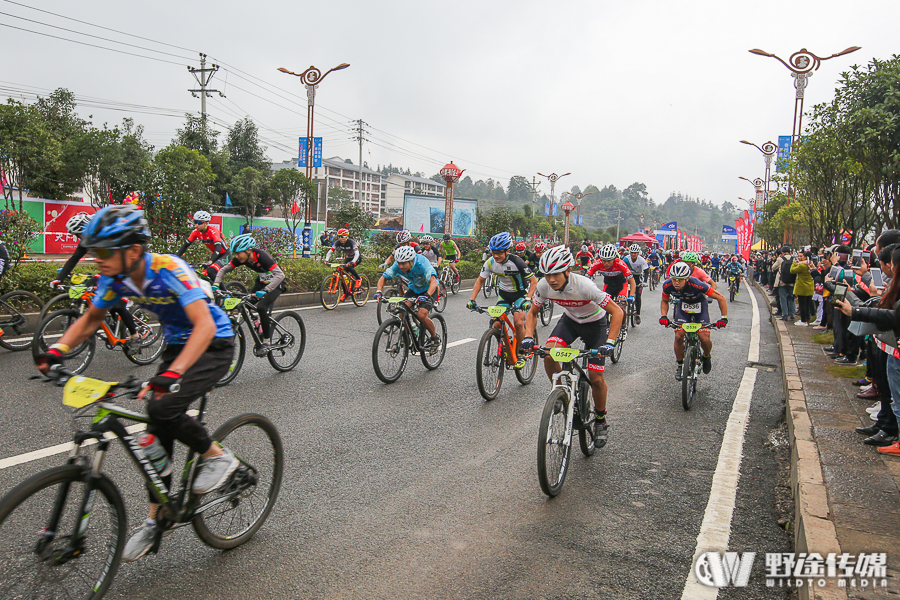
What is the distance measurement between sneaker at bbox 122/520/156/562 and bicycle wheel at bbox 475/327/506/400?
4303 mm

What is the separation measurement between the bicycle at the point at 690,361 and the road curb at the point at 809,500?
1.03 m

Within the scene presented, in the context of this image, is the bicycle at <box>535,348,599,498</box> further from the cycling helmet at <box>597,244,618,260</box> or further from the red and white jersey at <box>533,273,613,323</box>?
the cycling helmet at <box>597,244,618,260</box>

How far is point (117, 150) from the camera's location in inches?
1211

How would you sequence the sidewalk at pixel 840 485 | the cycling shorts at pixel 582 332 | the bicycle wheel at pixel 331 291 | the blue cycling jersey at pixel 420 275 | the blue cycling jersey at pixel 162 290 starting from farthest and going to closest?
the bicycle wheel at pixel 331 291
the blue cycling jersey at pixel 420 275
the cycling shorts at pixel 582 332
the sidewalk at pixel 840 485
the blue cycling jersey at pixel 162 290

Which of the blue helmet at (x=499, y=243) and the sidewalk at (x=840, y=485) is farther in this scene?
the blue helmet at (x=499, y=243)

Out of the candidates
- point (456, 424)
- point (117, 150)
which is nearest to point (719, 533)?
point (456, 424)

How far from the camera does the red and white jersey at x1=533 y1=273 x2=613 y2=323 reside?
17.9 feet

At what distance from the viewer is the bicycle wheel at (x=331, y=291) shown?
1424 centimetres

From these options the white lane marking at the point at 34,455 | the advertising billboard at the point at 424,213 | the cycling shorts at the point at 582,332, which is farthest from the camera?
the advertising billboard at the point at 424,213

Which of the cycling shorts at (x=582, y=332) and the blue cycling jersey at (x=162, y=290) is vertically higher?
the blue cycling jersey at (x=162, y=290)

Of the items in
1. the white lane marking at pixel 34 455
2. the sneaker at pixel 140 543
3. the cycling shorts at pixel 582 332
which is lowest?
the white lane marking at pixel 34 455

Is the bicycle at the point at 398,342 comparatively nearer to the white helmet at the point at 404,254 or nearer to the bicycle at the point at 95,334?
the white helmet at the point at 404,254

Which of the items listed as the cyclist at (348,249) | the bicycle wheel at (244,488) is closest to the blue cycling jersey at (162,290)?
the bicycle wheel at (244,488)

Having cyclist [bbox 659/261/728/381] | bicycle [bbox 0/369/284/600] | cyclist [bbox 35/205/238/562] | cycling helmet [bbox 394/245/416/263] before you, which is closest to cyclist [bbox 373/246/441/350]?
cycling helmet [bbox 394/245/416/263]
